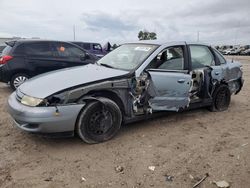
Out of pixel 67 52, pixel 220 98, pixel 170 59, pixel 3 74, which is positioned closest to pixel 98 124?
pixel 170 59

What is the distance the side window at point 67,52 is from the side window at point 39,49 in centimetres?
22

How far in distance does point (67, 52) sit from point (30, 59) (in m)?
1.22

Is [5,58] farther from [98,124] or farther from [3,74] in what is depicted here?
[98,124]

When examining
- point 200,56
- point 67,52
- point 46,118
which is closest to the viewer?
point 46,118

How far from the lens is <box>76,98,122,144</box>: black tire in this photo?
4.08m

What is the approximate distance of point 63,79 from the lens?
430 cm

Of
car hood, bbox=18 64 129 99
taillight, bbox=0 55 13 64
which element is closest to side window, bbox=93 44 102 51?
taillight, bbox=0 55 13 64

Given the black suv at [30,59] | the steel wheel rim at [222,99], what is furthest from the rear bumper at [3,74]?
the steel wheel rim at [222,99]

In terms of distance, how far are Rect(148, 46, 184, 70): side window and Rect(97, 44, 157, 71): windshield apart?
0.19 meters

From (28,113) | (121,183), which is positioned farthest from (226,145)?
(28,113)

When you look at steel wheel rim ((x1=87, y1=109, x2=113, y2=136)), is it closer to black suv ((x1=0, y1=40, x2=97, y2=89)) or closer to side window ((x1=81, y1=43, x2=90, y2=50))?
black suv ((x1=0, y1=40, x2=97, y2=89))

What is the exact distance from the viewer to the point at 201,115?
593 cm

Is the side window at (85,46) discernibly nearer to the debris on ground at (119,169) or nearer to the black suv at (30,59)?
the black suv at (30,59)

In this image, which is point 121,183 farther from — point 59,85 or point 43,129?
point 59,85
